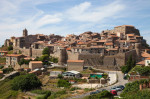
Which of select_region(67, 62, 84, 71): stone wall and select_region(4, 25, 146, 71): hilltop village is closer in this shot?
select_region(67, 62, 84, 71): stone wall

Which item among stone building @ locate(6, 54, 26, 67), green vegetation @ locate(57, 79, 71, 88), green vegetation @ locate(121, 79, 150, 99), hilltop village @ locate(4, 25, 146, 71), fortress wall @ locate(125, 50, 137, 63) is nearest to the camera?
green vegetation @ locate(121, 79, 150, 99)

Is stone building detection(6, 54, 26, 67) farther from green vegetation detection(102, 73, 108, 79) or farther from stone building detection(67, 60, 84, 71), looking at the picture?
green vegetation detection(102, 73, 108, 79)

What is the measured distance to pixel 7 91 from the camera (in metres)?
38.8

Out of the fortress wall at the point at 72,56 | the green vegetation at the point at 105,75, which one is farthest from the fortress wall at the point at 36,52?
the green vegetation at the point at 105,75

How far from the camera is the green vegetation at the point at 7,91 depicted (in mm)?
36000

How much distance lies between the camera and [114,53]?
155ft

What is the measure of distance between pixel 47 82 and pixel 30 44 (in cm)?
3061

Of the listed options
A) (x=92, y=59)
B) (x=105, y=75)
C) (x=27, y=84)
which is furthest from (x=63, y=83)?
(x=92, y=59)

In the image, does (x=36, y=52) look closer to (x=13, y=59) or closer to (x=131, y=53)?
(x=13, y=59)

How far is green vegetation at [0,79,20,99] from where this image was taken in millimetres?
36000

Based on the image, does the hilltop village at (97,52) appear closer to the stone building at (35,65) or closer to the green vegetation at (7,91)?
the stone building at (35,65)

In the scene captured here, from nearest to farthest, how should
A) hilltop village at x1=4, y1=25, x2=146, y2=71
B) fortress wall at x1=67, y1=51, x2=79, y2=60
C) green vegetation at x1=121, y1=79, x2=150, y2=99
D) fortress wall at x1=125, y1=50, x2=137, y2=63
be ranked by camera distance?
green vegetation at x1=121, y1=79, x2=150, y2=99
fortress wall at x1=125, y1=50, x2=137, y2=63
hilltop village at x1=4, y1=25, x2=146, y2=71
fortress wall at x1=67, y1=51, x2=79, y2=60

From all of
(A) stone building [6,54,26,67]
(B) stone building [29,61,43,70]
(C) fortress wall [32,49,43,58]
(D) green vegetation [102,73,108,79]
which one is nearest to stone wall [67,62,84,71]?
(D) green vegetation [102,73,108,79]

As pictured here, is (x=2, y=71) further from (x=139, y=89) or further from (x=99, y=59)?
(x=139, y=89)
